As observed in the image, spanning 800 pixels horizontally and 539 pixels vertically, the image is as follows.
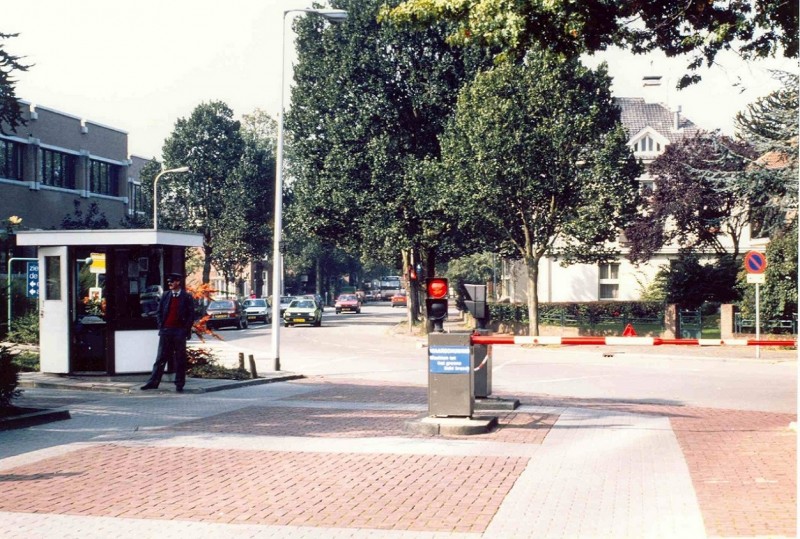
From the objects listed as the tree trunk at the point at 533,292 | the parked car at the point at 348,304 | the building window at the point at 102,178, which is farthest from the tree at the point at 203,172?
the tree trunk at the point at 533,292

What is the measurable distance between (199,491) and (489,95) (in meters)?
27.4

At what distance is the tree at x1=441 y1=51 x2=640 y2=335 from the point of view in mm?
33250

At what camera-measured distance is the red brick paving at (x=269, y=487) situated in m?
7.39

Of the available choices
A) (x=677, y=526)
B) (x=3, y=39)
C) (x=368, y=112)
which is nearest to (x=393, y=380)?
(x=3, y=39)

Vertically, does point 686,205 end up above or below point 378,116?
below

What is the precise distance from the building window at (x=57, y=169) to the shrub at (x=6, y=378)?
1417 inches

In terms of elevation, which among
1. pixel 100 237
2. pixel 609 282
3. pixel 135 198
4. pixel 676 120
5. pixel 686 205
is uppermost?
pixel 676 120

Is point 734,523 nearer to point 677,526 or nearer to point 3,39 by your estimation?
point 677,526

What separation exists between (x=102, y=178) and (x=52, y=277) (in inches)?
1433

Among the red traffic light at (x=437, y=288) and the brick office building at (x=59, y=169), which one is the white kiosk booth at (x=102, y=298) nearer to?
the red traffic light at (x=437, y=288)

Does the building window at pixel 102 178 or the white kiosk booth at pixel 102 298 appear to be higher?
the building window at pixel 102 178

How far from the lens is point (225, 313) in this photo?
45875 millimetres

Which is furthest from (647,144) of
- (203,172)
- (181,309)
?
(181,309)

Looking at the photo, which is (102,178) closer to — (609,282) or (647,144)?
(609,282)
